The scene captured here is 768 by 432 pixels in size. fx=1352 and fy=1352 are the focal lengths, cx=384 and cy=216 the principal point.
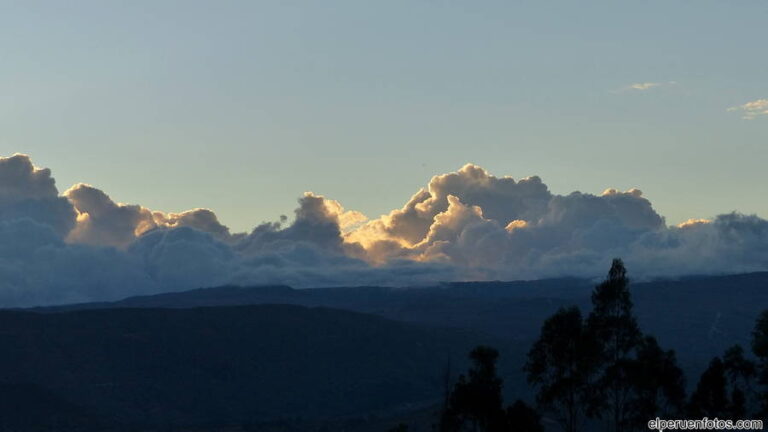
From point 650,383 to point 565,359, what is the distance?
992 centimetres

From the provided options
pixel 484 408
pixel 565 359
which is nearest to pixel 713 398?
pixel 565 359

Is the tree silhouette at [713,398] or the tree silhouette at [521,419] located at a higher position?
the tree silhouette at [713,398]

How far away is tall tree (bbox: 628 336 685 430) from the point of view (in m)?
143

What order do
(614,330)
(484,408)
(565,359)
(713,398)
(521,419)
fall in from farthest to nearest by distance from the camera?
(614,330) < (713,398) < (565,359) < (484,408) < (521,419)

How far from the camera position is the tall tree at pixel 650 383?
143m

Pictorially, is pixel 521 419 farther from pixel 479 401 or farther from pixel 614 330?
pixel 614 330

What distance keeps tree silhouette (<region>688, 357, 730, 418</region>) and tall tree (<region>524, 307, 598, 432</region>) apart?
11636mm

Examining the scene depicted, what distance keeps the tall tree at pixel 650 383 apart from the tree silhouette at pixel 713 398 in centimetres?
382

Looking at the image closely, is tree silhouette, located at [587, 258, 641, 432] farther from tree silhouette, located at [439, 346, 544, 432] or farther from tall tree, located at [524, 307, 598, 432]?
tree silhouette, located at [439, 346, 544, 432]

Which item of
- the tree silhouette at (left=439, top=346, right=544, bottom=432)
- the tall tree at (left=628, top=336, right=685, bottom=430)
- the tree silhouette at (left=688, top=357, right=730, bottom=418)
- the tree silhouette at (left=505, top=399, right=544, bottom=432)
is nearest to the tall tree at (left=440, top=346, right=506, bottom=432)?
the tree silhouette at (left=439, top=346, right=544, bottom=432)

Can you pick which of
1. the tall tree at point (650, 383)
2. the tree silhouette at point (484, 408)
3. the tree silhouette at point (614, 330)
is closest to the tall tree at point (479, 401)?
the tree silhouette at point (484, 408)

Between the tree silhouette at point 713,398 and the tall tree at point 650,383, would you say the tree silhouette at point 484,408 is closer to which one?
the tall tree at point 650,383

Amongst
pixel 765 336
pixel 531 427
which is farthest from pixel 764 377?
pixel 531 427

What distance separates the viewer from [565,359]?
142 meters
